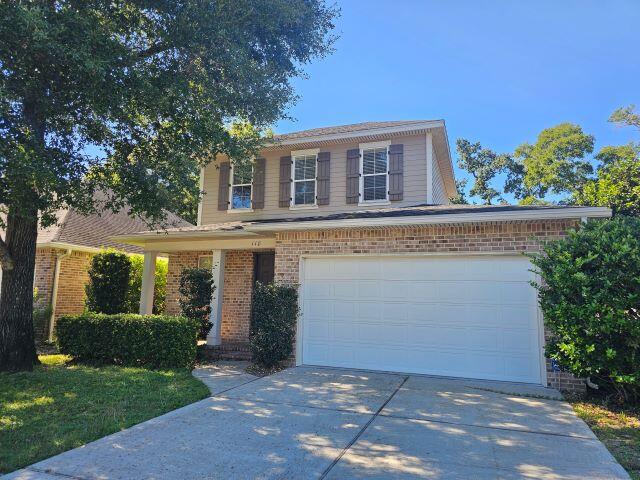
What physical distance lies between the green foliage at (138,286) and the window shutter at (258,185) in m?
4.35

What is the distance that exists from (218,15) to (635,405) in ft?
30.9

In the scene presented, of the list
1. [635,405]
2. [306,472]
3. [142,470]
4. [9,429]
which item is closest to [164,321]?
[9,429]

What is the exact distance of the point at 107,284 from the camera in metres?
12.5

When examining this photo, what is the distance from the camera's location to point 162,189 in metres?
8.39

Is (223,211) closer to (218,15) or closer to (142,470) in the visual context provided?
(218,15)

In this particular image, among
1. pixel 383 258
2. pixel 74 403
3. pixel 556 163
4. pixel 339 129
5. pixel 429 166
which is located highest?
pixel 556 163

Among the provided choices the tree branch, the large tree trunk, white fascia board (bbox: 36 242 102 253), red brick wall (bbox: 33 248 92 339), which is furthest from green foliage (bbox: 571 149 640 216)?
red brick wall (bbox: 33 248 92 339)

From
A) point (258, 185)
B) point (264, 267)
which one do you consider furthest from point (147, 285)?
point (258, 185)

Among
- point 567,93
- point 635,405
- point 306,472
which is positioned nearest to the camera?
point 306,472

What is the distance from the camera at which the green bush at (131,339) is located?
884cm

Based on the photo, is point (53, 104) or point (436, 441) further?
point (53, 104)

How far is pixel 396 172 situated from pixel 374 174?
0.61 metres

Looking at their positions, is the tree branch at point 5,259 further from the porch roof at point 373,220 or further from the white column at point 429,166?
the white column at point 429,166

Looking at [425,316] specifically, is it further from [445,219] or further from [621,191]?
[621,191]
